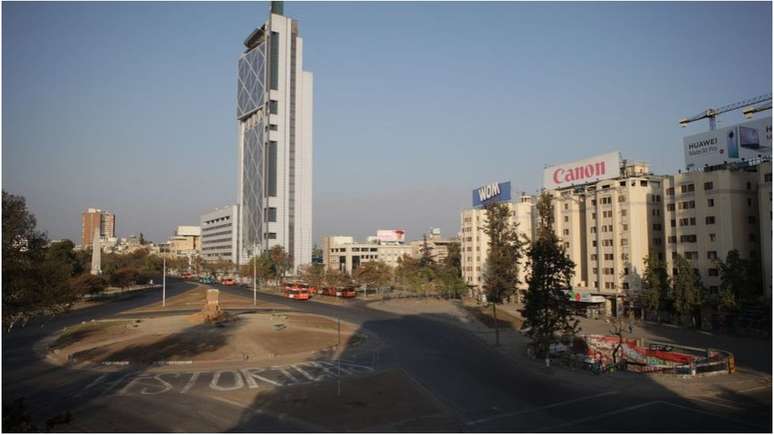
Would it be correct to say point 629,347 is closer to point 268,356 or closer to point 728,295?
point 728,295

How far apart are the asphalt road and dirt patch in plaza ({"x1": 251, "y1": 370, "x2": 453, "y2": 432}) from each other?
622mm

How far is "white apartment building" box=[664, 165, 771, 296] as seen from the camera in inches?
2534

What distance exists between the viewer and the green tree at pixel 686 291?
60.9 metres

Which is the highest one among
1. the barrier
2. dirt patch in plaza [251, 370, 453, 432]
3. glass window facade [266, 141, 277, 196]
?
glass window facade [266, 141, 277, 196]

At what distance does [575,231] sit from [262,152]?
128145 millimetres

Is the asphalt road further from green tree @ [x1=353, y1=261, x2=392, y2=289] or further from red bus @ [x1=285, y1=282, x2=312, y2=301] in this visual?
green tree @ [x1=353, y1=261, x2=392, y2=289]

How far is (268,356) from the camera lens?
45094 millimetres

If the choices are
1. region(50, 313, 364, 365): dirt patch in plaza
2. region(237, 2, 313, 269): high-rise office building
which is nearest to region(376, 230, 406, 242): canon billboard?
region(237, 2, 313, 269): high-rise office building

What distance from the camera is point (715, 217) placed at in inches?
2571

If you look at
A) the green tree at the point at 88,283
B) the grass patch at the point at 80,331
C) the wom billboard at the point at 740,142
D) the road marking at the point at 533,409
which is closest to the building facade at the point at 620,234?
the wom billboard at the point at 740,142

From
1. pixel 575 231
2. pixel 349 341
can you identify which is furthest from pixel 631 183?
pixel 349 341

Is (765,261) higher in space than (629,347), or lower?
higher

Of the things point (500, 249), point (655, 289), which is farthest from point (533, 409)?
point (500, 249)

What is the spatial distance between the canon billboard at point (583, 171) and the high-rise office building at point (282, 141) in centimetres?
11289
